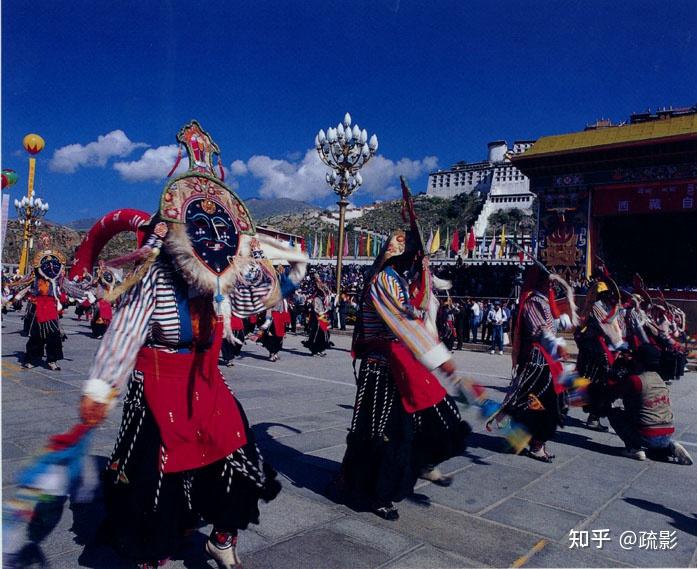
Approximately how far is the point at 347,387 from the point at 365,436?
17.2ft

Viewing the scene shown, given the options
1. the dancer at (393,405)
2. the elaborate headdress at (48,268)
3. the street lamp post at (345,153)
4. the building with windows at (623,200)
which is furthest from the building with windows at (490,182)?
the dancer at (393,405)

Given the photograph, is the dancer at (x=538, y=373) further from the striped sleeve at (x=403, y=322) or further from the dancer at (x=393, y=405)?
the striped sleeve at (x=403, y=322)

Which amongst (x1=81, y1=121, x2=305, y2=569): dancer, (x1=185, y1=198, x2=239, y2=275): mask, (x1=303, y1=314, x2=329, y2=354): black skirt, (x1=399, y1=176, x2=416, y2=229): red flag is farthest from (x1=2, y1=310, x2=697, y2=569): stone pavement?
(x1=303, y1=314, x2=329, y2=354): black skirt

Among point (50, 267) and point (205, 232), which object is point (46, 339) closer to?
point (50, 267)

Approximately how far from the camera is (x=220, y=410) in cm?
293

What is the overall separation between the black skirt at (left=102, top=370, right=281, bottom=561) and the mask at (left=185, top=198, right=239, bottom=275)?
738 mm

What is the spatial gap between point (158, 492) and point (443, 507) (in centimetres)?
212

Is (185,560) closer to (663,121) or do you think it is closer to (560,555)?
(560,555)

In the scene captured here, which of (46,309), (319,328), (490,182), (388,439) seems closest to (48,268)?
(46,309)

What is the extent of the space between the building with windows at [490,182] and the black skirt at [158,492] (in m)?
78.5

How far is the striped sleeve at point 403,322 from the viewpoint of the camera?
11.2ft

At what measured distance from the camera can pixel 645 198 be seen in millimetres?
22156

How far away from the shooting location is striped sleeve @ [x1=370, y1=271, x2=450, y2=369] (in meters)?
3.40

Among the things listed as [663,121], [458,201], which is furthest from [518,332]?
[458,201]
